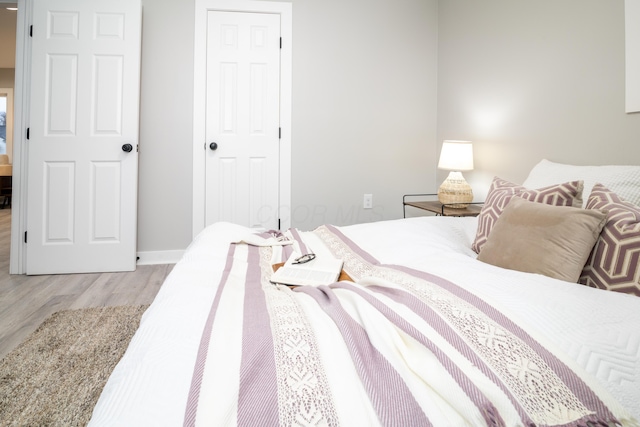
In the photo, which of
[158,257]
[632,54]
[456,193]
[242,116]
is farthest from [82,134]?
[632,54]

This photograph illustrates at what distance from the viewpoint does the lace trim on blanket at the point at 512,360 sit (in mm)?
587

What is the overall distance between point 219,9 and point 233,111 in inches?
32.2

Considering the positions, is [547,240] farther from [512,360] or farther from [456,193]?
[456,193]

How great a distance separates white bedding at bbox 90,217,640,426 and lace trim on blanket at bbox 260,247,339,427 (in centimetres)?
14

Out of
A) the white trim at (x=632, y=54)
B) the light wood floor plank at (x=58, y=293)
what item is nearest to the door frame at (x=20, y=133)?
the light wood floor plank at (x=58, y=293)

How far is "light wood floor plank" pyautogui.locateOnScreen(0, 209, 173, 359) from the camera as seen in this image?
6.48ft

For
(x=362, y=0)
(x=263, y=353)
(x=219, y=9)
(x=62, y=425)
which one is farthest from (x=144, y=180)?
(x=263, y=353)

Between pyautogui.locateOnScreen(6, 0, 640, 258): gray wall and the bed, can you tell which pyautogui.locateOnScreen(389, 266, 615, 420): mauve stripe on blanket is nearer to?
the bed

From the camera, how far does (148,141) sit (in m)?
3.08

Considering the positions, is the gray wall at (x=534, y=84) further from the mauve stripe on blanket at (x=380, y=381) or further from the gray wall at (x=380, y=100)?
the mauve stripe on blanket at (x=380, y=381)

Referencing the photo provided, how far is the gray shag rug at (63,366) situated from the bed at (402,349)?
2.29ft

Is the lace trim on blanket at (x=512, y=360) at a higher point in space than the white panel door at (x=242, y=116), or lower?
lower

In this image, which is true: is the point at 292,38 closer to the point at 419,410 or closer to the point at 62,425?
the point at 62,425

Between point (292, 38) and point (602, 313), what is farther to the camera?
point (292, 38)
